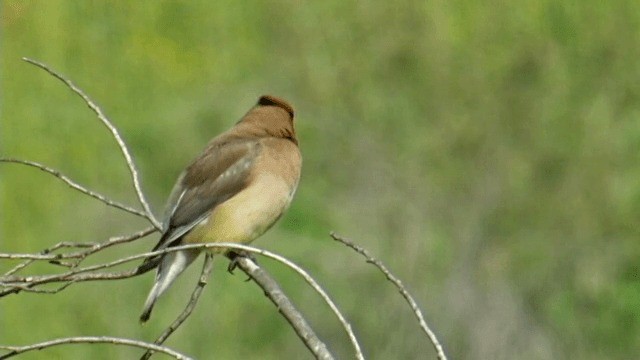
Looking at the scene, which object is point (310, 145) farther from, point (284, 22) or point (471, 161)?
point (284, 22)

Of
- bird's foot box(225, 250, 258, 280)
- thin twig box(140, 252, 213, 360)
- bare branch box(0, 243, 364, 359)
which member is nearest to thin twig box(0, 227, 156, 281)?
bare branch box(0, 243, 364, 359)

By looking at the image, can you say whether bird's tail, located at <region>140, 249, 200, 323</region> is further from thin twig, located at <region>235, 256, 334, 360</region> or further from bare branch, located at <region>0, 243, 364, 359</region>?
bare branch, located at <region>0, 243, 364, 359</region>

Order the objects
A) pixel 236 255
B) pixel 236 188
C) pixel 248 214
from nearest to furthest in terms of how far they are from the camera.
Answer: pixel 236 255, pixel 248 214, pixel 236 188

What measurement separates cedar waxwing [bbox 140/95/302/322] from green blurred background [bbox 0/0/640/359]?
5.81 m

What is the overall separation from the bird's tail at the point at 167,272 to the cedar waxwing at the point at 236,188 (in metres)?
0.06

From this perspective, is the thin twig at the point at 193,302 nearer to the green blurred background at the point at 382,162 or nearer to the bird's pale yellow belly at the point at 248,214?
the bird's pale yellow belly at the point at 248,214

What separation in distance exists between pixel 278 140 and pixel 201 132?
11452mm

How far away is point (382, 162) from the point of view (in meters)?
17.5

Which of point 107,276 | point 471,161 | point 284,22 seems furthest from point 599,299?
point 107,276

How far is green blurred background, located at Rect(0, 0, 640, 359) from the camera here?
46.1 feet

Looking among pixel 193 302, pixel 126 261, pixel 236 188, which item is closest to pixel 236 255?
pixel 236 188

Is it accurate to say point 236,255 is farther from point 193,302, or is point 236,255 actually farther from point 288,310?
point 288,310

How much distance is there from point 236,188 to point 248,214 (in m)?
0.18

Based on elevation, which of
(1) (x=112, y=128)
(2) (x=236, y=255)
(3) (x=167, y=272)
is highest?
(1) (x=112, y=128)
